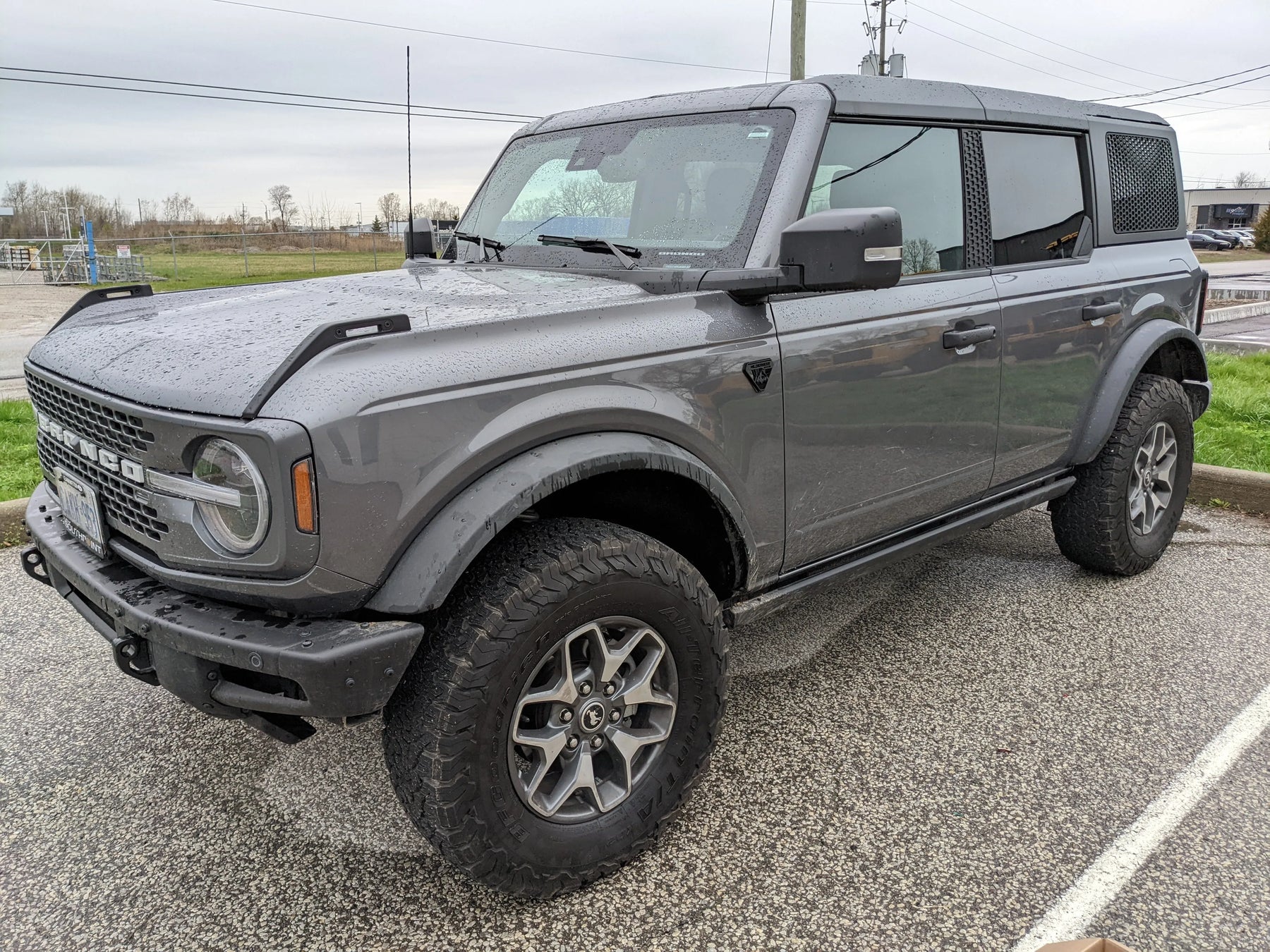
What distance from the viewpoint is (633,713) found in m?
2.54

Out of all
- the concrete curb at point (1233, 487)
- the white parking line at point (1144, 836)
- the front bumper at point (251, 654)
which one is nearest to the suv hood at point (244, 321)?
the front bumper at point (251, 654)

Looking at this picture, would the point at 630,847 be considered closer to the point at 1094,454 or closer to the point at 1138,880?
the point at 1138,880

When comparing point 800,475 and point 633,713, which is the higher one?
point 800,475

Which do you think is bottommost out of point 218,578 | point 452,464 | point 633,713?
point 633,713

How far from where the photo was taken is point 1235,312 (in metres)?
17.1

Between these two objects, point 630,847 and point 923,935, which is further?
point 630,847

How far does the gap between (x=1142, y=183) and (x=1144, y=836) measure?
3028 millimetres

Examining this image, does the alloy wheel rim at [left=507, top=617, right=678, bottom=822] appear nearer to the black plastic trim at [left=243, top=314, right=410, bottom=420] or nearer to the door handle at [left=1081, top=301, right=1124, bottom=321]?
the black plastic trim at [left=243, top=314, right=410, bottom=420]

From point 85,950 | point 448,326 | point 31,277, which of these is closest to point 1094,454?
point 448,326

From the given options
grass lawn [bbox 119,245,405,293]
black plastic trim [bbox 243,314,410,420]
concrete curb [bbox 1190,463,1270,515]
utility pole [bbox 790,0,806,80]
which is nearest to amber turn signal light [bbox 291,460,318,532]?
black plastic trim [bbox 243,314,410,420]

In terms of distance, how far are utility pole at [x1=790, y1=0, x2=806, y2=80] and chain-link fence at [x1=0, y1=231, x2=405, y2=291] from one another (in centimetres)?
1481

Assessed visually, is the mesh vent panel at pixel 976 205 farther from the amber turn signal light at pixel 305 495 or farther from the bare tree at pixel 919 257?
the amber turn signal light at pixel 305 495

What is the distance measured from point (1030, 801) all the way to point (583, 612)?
147 cm

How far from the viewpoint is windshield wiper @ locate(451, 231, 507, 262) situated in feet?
11.6
